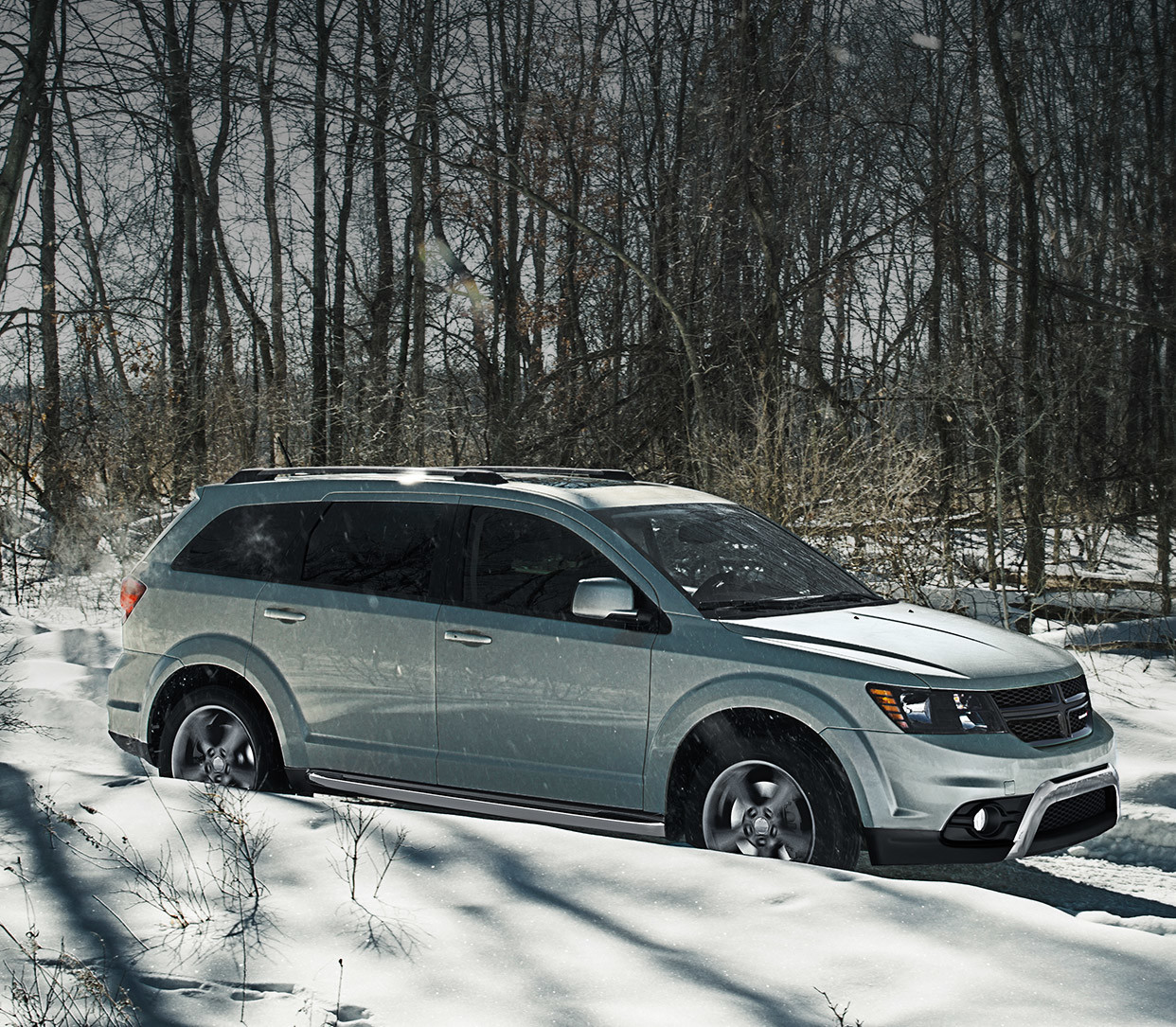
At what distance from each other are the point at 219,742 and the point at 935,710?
3.75 metres

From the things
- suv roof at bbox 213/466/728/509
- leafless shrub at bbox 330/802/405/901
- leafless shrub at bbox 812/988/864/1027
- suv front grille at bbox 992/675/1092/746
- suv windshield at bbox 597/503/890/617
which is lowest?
leafless shrub at bbox 812/988/864/1027

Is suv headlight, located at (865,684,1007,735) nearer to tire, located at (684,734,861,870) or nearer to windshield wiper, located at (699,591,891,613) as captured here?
tire, located at (684,734,861,870)

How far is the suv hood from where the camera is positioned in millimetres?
4895

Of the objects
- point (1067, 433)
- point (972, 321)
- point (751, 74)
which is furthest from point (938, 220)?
point (972, 321)

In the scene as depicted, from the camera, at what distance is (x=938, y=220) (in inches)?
550

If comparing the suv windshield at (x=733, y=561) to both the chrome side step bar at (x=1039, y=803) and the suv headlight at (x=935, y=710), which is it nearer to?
the suv headlight at (x=935, y=710)

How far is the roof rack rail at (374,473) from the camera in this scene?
613 centimetres

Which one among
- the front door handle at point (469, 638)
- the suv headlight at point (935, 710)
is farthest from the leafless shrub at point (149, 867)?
the suv headlight at point (935, 710)

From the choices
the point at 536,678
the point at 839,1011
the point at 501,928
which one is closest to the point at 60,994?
the point at 501,928

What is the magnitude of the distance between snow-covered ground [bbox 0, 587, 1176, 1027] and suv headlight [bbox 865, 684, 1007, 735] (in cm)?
67

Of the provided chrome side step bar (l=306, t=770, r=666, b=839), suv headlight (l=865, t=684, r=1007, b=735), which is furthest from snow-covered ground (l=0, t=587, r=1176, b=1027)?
suv headlight (l=865, t=684, r=1007, b=735)

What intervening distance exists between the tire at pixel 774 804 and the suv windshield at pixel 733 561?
654mm

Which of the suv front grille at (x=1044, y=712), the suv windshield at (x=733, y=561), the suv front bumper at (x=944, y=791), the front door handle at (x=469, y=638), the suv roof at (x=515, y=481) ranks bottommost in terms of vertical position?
the suv front bumper at (x=944, y=791)

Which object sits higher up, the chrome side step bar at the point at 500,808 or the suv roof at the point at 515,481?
the suv roof at the point at 515,481
